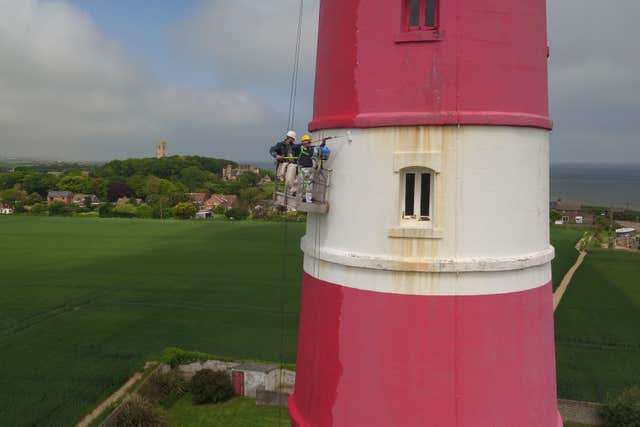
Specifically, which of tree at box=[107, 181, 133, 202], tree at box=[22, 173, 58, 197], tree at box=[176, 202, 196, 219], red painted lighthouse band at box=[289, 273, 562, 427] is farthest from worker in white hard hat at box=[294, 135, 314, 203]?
tree at box=[22, 173, 58, 197]

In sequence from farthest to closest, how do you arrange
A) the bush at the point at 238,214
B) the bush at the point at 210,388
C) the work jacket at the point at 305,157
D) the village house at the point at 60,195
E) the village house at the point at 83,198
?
the village house at the point at 60,195 < the village house at the point at 83,198 < the bush at the point at 238,214 < the bush at the point at 210,388 < the work jacket at the point at 305,157

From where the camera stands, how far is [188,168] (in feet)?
517

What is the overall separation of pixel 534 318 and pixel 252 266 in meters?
42.0

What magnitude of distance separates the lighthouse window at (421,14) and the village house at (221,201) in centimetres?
10224

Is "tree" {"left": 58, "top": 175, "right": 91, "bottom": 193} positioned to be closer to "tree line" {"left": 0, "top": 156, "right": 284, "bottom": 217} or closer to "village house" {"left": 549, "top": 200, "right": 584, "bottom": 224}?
"tree line" {"left": 0, "top": 156, "right": 284, "bottom": 217}

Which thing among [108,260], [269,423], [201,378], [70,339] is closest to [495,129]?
[269,423]

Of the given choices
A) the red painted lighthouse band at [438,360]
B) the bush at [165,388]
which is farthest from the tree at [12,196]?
the red painted lighthouse band at [438,360]

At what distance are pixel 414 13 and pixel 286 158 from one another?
2.09 meters

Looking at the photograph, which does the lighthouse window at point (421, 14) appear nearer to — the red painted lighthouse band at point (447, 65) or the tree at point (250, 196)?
the red painted lighthouse band at point (447, 65)

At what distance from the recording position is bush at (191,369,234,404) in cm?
2233

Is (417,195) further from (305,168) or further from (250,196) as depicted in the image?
(250,196)

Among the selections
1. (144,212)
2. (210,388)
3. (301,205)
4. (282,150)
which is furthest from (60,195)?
(301,205)

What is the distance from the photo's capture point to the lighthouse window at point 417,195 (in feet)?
20.6

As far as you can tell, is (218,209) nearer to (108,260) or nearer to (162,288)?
(108,260)
